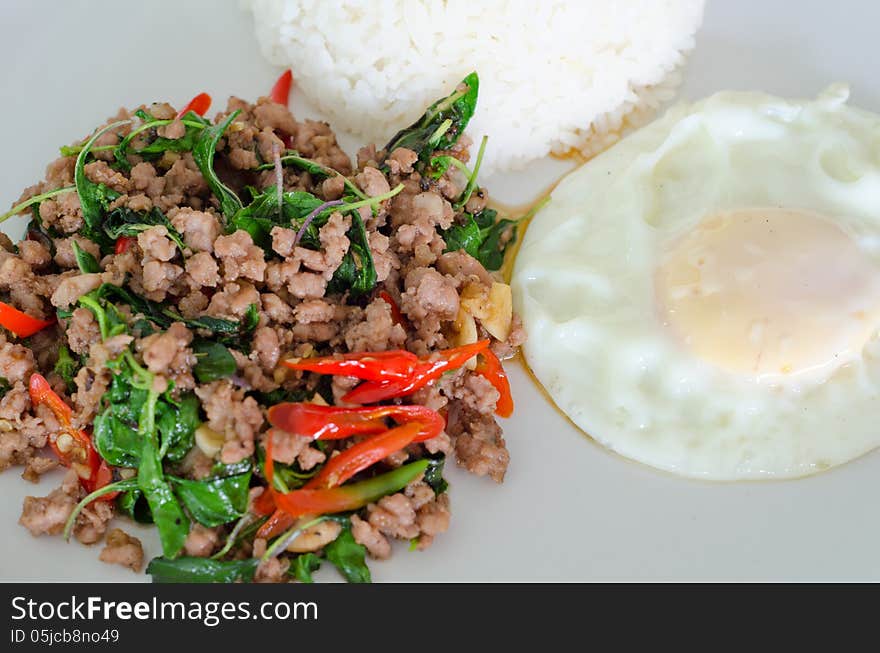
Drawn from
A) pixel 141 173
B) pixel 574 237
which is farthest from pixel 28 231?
pixel 574 237

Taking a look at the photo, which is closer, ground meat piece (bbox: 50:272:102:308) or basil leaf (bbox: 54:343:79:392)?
ground meat piece (bbox: 50:272:102:308)

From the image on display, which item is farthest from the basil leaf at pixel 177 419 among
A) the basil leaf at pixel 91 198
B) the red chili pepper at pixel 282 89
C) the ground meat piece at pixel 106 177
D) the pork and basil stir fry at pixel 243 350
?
the red chili pepper at pixel 282 89

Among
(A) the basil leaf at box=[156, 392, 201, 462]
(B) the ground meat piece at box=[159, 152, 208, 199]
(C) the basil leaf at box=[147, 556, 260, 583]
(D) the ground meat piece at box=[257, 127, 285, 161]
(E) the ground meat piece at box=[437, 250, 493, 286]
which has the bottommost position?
(C) the basil leaf at box=[147, 556, 260, 583]

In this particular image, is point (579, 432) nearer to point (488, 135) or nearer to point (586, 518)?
point (586, 518)

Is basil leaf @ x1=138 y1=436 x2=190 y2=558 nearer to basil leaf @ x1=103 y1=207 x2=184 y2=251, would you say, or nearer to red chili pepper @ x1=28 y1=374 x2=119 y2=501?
red chili pepper @ x1=28 y1=374 x2=119 y2=501

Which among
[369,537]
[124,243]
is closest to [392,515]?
[369,537]

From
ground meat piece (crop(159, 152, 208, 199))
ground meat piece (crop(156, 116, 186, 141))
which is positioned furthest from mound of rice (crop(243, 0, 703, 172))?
ground meat piece (crop(159, 152, 208, 199))

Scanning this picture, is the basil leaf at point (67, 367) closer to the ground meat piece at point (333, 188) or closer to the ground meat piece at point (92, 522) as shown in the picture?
the ground meat piece at point (92, 522)

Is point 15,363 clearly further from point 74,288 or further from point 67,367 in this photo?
point 74,288
